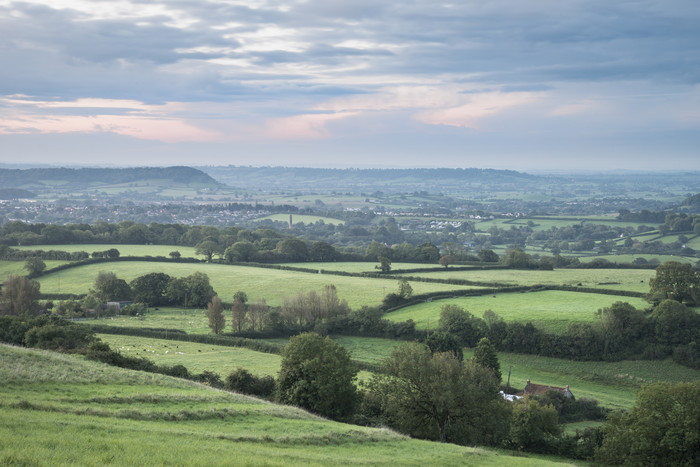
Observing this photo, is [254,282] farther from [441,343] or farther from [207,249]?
[441,343]

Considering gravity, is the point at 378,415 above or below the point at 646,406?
below

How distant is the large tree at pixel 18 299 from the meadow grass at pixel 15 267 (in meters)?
22.1

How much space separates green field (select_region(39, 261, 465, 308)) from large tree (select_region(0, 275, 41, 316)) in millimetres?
13754

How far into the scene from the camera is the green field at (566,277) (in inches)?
3182

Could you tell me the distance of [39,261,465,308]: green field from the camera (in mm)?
77625

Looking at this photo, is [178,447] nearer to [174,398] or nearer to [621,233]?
[174,398]

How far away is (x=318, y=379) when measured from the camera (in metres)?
33.1

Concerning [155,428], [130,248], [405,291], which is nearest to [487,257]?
[405,291]

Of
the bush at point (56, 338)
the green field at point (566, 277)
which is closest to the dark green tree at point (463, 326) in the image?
the green field at point (566, 277)

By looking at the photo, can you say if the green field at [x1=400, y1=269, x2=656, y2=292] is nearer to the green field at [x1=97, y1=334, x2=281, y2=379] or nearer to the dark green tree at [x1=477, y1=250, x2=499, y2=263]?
the dark green tree at [x1=477, y1=250, x2=499, y2=263]

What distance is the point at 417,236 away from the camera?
638 ft

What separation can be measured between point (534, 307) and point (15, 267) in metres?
80.4

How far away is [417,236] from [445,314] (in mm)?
131867

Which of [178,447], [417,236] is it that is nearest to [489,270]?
[178,447]
